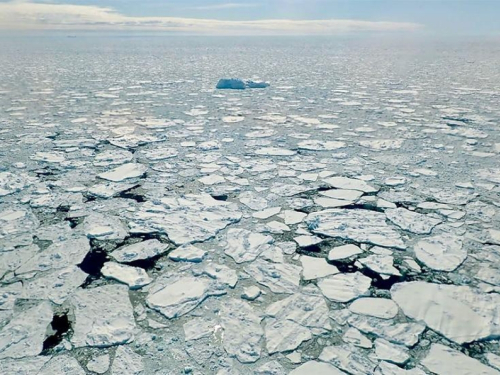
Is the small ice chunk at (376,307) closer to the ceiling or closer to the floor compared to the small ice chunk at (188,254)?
closer to the ceiling

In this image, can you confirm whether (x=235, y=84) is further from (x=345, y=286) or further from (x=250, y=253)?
(x=345, y=286)

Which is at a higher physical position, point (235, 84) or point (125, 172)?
point (235, 84)

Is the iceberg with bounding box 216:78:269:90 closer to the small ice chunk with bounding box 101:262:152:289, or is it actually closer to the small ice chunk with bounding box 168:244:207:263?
the small ice chunk with bounding box 168:244:207:263

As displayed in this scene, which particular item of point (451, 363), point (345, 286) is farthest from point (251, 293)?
point (451, 363)

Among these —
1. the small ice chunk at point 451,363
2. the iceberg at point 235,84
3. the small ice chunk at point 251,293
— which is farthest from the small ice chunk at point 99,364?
the iceberg at point 235,84

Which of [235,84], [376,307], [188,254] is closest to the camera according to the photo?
[376,307]

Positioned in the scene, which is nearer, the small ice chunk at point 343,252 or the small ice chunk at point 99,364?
the small ice chunk at point 99,364

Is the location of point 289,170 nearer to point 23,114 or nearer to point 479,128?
point 479,128

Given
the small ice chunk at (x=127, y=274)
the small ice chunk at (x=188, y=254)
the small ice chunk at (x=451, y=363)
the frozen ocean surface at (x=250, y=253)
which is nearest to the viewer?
the small ice chunk at (x=451, y=363)

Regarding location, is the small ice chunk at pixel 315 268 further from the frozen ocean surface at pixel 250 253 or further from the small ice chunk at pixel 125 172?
the small ice chunk at pixel 125 172

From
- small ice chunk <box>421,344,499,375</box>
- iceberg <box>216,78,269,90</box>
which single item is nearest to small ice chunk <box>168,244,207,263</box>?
small ice chunk <box>421,344,499,375</box>
